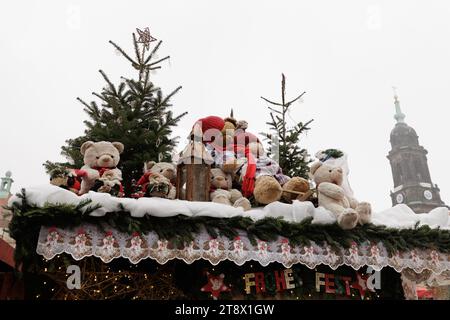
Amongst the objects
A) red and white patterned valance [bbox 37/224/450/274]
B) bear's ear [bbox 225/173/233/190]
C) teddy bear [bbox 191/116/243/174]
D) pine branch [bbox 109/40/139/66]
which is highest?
pine branch [bbox 109/40/139/66]

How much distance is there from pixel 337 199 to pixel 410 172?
55269 millimetres

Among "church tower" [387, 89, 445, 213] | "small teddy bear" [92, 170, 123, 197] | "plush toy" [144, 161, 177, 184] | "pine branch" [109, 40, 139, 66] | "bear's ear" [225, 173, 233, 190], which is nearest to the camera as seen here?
"small teddy bear" [92, 170, 123, 197]

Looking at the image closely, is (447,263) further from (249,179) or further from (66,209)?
(66,209)

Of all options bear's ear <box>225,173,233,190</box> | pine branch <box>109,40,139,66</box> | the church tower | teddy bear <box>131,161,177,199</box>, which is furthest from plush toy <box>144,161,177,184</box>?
the church tower

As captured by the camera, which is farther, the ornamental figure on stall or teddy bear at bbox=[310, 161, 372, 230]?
the ornamental figure on stall

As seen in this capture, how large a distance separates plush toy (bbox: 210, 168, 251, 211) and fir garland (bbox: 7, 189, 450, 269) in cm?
43

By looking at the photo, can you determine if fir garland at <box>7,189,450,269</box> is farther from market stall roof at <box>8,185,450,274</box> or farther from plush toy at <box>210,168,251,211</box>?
plush toy at <box>210,168,251,211</box>

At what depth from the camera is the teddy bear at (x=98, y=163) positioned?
399 centimetres

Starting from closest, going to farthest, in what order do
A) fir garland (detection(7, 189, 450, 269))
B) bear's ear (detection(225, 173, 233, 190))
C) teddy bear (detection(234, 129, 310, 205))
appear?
1. fir garland (detection(7, 189, 450, 269))
2. teddy bear (detection(234, 129, 310, 205))
3. bear's ear (detection(225, 173, 233, 190))

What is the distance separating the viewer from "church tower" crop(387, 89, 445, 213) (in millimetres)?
50125

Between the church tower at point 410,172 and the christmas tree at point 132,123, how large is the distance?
4885 centimetres

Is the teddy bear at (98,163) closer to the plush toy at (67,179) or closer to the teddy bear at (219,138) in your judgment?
the plush toy at (67,179)

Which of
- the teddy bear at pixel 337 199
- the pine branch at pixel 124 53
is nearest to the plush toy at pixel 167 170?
the teddy bear at pixel 337 199
